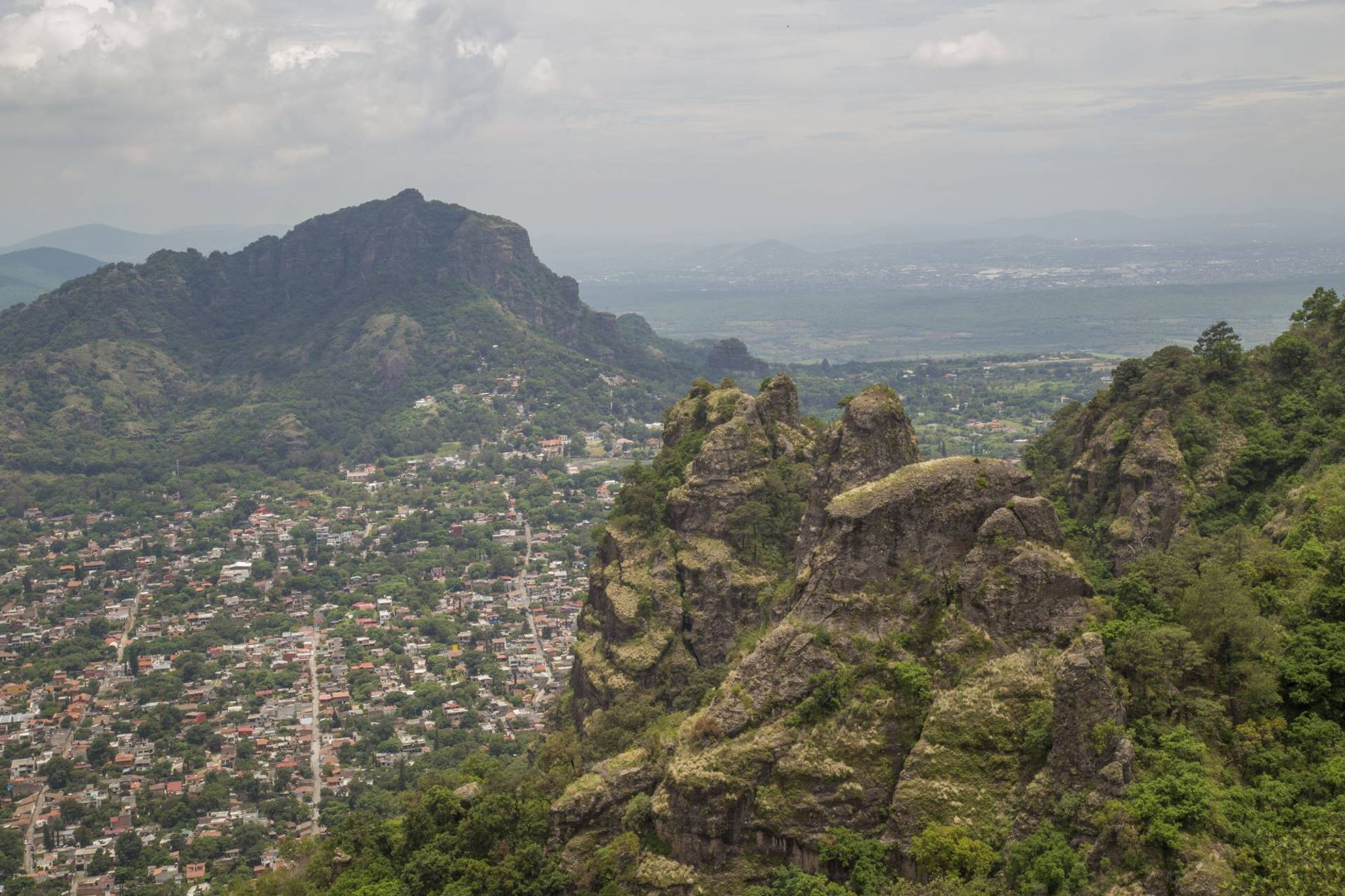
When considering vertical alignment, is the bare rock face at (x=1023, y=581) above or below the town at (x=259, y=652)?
above

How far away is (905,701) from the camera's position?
27.3 m

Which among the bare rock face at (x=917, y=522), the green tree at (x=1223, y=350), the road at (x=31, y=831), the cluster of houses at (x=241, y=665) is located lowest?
the road at (x=31, y=831)

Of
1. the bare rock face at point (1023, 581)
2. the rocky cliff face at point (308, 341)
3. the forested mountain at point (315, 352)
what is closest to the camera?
the bare rock face at point (1023, 581)

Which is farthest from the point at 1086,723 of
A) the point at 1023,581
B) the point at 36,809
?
the point at 36,809

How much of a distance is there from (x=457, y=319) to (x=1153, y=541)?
145 metres

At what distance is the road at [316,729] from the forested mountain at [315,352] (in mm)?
55999

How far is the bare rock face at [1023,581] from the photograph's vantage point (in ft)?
88.2

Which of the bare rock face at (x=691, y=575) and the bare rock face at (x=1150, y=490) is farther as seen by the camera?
the bare rock face at (x=691, y=575)

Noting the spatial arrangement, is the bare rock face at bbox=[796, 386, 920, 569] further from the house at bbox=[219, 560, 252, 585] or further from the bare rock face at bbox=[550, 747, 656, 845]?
the house at bbox=[219, 560, 252, 585]

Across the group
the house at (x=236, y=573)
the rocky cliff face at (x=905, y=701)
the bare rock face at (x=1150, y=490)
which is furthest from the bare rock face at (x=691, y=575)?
the house at (x=236, y=573)

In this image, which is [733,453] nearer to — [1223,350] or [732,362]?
[1223,350]

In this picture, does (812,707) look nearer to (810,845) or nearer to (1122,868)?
(810,845)

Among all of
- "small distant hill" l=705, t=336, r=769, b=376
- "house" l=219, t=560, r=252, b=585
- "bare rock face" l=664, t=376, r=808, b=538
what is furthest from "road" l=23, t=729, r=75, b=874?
"small distant hill" l=705, t=336, r=769, b=376

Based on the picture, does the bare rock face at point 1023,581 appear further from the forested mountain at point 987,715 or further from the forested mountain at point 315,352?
the forested mountain at point 315,352
